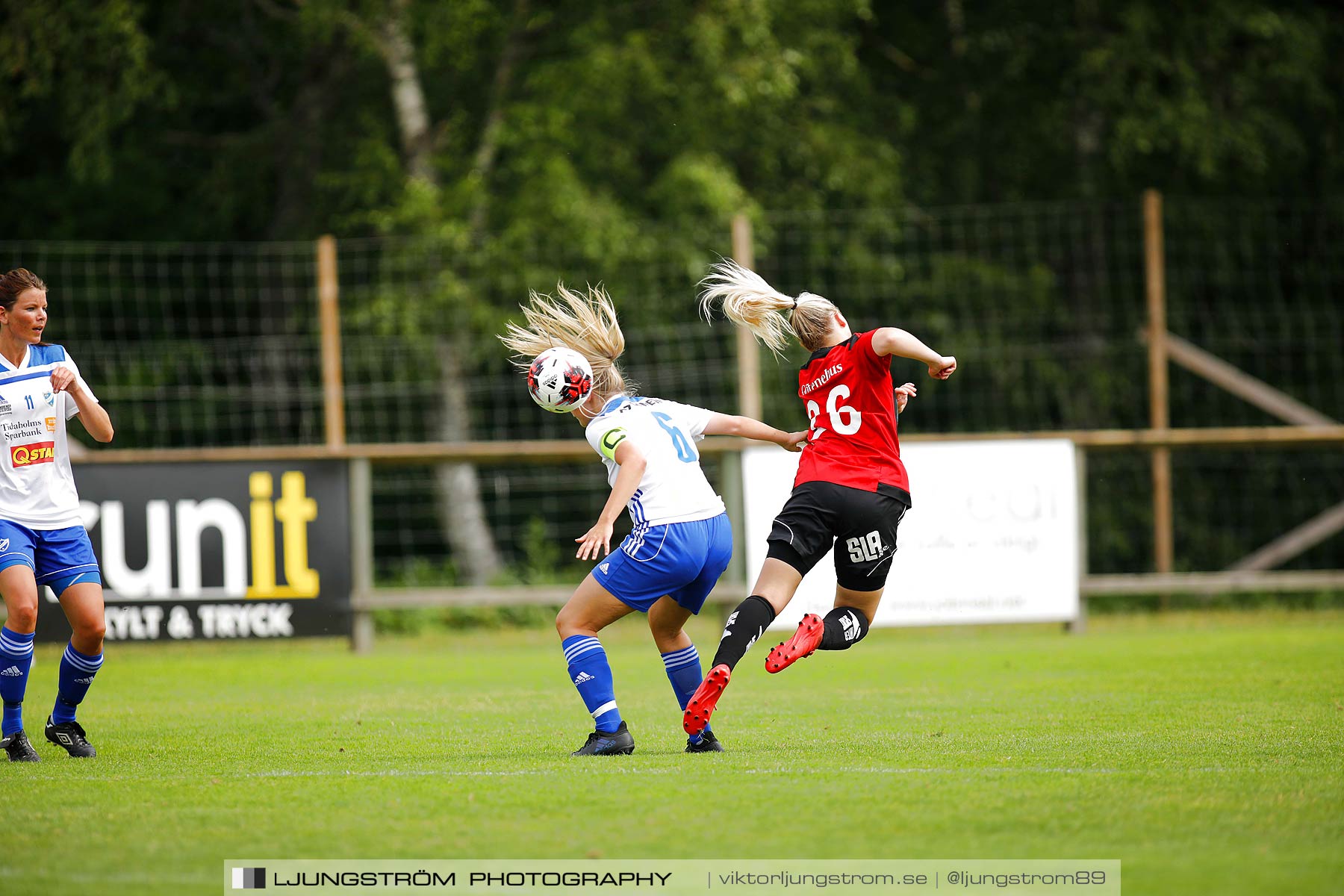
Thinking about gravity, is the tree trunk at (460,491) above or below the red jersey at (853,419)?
below

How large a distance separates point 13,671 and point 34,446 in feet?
3.15

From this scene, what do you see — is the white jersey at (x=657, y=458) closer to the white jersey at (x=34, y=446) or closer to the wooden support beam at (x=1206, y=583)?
the white jersey at (x=34, y=446)

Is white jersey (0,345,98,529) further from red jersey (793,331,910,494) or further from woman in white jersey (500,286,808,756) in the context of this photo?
red jersey (793,331,910,494)

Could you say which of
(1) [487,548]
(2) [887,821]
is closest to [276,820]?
(2) [887,821]

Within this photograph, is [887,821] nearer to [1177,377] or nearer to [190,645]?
[190,645]

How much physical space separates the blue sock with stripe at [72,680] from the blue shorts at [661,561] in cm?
233

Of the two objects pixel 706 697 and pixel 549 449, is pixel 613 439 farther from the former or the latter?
pixel 549 449

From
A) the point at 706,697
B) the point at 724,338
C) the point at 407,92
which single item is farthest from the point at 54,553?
the point at 407,92

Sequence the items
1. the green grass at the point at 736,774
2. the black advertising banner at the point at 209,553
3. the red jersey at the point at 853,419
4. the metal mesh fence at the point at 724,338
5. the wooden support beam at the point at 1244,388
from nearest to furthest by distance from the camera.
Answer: the green grass at the point at 736,774, the red jersey at the point at 853,419, the black advertising banner at the point at 209,553, the wooden support beam at the point at 1244,388, the metal mesh fence at the point at 724,338

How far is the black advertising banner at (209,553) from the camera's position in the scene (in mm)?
11484

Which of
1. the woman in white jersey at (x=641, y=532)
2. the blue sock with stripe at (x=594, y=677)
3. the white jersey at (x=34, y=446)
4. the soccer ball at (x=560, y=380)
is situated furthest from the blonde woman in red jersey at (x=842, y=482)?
the white jersey at (x=34, y=446)

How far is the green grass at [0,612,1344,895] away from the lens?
13.9 ft

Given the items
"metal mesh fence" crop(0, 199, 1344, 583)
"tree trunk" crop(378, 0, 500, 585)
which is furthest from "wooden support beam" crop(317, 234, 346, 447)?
"tree trunk" crop(378, 0, 500, 585)

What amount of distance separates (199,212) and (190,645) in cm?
884
